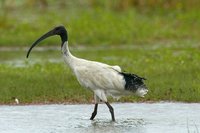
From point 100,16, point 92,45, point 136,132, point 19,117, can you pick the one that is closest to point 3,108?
point 19,117

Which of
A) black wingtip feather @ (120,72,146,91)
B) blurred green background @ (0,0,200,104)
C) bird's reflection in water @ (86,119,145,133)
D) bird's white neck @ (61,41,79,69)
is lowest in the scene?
bird's reflection in water @ (86,119,145,133)

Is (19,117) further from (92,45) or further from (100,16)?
(100,16)

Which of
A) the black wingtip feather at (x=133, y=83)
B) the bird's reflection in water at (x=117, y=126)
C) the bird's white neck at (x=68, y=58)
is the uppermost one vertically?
the bird's white neck at (x=68, y=58)

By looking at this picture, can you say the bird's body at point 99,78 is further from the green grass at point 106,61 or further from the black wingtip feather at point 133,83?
the green grass at point 106,61

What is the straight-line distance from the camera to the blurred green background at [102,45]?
497 inches

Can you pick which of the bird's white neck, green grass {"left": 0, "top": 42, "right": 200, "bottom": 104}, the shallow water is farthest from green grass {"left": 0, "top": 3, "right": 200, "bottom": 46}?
the bird's white neck

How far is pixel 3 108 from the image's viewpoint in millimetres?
11531

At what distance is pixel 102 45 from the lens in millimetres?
19109

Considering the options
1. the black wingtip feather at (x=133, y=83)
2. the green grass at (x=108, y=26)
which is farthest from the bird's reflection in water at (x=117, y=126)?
the green grass at (x=108, y=26)

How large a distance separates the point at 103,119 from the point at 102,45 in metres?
8.54

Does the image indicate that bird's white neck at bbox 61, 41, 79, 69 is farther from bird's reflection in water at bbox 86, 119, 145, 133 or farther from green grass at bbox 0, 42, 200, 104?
green grass at bbox 0, 42, 200, 104

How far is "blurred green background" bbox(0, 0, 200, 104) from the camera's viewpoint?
41.4ft

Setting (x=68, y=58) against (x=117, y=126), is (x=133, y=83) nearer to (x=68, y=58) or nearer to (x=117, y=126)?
(x=117, y=126)

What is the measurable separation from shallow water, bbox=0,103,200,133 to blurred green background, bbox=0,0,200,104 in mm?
568
